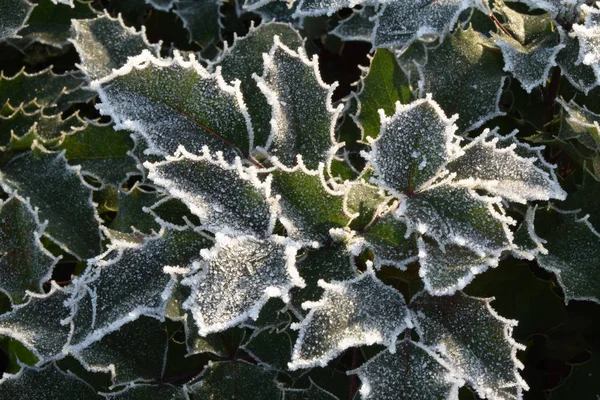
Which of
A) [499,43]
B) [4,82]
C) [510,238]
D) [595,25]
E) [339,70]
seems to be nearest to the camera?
[510,238]

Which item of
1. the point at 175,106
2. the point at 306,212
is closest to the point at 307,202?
the point at 306,212

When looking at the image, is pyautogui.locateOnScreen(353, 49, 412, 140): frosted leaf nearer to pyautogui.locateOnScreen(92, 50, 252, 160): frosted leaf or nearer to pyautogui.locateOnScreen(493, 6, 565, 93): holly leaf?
pyautogui.locateOnScreen(493, 6, 565, 93): holly leaf

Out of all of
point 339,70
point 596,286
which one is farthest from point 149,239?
point 339,70

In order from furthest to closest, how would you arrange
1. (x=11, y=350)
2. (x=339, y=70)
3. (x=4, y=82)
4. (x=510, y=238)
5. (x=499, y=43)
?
1. (x=339, y=70)
2. (x=4, y=82)
3. (x=11, y=350)
4. (x=499, y=43)
5. (x=510, y=238)

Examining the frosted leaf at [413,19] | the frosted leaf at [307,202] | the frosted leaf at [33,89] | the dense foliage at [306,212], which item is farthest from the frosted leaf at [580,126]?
the frosted leaf at [33,89]

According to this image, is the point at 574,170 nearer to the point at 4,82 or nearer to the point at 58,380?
the point at 58,380

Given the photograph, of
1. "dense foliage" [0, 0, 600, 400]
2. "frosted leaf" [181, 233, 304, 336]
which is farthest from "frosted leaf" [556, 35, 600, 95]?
"frosted leaf" [181, 233, 304, 336]
